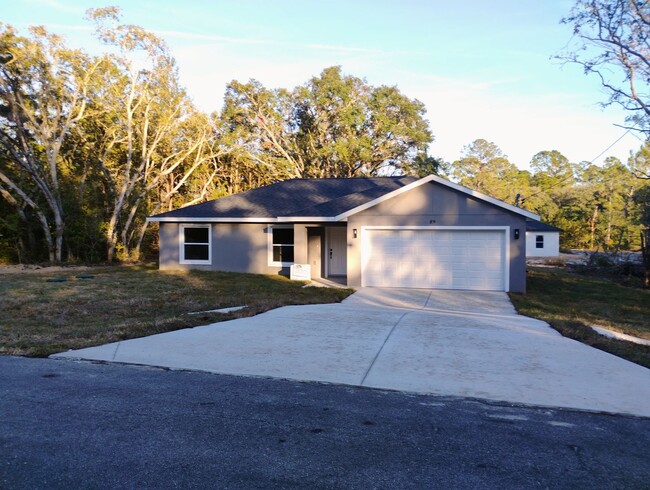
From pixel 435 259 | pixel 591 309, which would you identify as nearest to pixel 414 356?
pixel 591 309

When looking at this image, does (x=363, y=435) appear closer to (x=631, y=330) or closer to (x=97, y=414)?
(x=97, y=414)

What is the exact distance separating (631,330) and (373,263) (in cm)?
794

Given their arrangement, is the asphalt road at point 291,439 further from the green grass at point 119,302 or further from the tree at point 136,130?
the tree at point 136,130

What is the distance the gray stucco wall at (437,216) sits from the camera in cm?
1569

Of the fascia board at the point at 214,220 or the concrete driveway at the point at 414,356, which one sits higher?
the fascia board at the point at 214,220

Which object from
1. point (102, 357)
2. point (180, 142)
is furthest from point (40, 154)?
point (102, 357)

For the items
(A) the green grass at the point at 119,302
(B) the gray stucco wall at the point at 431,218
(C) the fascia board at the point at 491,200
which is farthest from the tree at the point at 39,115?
(C) the fascia board at the point at 491,200

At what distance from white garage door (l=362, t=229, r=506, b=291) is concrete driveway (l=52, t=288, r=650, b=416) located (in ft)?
17.6

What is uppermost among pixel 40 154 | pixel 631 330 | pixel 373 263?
pixel 40 154

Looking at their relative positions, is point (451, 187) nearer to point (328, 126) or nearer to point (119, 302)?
point (119, 302)

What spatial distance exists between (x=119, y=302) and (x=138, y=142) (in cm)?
1934

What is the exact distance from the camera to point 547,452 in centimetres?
405

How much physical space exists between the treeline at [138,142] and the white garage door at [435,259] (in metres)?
12.4

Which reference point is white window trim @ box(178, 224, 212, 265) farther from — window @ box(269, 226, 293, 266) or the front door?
the front door
